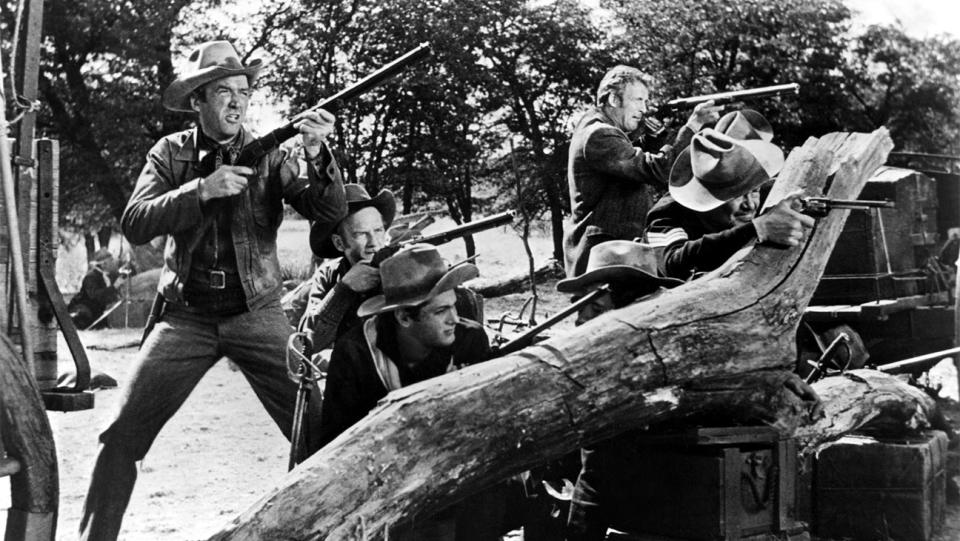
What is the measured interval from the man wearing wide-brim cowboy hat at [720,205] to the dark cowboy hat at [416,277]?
1.18 m

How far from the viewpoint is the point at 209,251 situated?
4426mm

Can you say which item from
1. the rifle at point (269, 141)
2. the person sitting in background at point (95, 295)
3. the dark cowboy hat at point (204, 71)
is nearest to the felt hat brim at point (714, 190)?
the rifle at point (269, 141)

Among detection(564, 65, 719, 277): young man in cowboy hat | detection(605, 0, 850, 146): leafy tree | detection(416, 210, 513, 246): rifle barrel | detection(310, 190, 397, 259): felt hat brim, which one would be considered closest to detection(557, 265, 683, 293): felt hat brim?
detection(416, 210, 513, 246): rifle barrel

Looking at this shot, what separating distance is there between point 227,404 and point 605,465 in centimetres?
706

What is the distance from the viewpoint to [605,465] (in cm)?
436

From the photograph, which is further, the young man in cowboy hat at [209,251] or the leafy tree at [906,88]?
the leafy tree at [906,88]

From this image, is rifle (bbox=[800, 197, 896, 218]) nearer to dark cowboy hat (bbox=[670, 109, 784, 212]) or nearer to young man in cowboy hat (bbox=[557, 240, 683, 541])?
dark cowboy hat (bbox=[670, 109, 784, 212])

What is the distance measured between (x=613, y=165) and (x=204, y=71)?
2.19 metres

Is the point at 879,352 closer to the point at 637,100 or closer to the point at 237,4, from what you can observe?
the point at 637,100

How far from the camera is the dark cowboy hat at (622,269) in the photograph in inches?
169

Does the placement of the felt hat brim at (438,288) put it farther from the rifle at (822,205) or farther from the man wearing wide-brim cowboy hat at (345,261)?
the rifle at (822,205)

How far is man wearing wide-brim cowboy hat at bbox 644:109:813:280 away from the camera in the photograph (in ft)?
14.6

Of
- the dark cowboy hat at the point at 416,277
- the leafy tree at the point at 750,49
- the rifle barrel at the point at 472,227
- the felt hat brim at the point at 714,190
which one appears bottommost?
the dark cowboy hat at the point at 416,277

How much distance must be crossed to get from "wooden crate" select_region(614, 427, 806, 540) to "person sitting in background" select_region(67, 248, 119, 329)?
1431 centimetres
